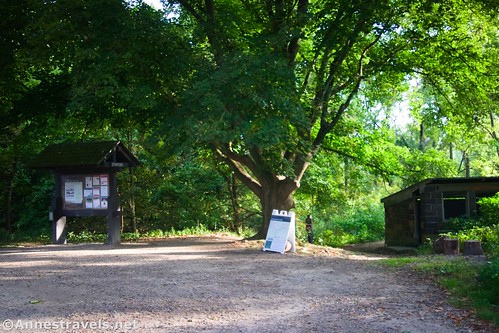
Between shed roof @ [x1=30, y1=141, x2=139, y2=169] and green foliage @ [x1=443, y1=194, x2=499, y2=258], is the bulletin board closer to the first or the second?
shed roof @ [x1=30, y1=141, x2=139, y2=169]

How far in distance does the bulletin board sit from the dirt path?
3477mm

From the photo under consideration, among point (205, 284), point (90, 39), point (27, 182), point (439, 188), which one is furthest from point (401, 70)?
point (27, 182)

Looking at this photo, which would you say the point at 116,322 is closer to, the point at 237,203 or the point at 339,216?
Answer: the point at 237,203

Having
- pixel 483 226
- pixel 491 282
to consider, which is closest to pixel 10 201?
pixel 483 226

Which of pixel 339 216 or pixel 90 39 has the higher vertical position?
pixel 90 39

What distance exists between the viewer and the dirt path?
21.6 ft

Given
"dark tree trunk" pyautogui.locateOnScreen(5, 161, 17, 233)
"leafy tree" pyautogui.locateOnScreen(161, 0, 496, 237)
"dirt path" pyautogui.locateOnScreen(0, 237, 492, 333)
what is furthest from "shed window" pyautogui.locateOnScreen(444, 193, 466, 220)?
"dark tree trunk" pyautogui.locateOnScreen(5, 161, 17, 233)

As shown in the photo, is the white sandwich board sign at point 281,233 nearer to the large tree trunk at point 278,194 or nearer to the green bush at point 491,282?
the large tree trunk at point 278,194

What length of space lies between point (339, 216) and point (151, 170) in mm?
14450

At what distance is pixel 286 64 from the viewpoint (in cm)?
1267

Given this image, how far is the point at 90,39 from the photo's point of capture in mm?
13578

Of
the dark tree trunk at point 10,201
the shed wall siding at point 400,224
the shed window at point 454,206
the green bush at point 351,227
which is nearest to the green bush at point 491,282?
the shed wall siding at point 400,224

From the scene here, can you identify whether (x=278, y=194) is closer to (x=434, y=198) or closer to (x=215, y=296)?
(x=434, y=198)

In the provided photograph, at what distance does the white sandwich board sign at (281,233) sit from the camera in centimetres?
1308
